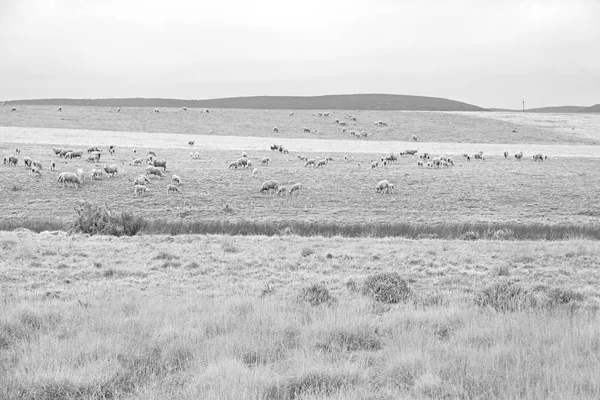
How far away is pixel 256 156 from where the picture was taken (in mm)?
52250

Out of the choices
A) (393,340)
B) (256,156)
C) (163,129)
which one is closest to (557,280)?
(393,340)

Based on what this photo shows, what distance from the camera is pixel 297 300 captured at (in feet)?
36.3

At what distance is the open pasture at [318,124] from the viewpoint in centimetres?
7512

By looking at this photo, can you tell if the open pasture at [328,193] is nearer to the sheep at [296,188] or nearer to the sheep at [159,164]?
the sheep at [296,188]

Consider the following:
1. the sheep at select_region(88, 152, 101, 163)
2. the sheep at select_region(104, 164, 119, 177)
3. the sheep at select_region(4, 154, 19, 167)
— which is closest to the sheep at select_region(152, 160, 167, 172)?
the sheep at select_region(104, 164, 119, 177)

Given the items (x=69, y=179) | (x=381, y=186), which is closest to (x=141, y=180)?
(x=69, y=179)

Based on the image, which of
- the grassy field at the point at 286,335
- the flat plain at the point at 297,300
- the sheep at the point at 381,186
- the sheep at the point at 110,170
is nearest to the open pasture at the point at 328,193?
the flat plain at the point at 297,300

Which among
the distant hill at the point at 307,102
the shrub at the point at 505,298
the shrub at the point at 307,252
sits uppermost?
the distant hill at the point at 307,102

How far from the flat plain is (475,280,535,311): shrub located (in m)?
0.05

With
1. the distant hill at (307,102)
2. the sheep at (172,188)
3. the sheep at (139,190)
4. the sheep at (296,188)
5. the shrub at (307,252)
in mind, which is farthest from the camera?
the distant hill at (307,102)

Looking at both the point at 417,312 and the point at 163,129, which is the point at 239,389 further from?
the point at 163,129

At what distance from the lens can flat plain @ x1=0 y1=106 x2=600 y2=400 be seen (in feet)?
21.8

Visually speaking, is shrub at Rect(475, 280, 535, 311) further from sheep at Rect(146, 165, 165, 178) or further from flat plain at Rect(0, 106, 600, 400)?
sheep at Rect(146, 165, 165, 178)

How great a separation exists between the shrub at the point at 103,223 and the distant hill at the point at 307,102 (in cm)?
12362
